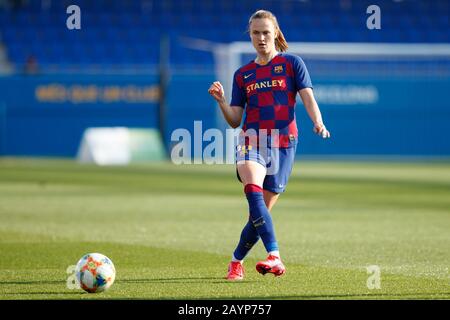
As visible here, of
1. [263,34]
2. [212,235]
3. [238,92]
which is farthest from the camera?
[212,235]

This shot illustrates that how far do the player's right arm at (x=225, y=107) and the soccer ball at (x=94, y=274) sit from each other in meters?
1.65

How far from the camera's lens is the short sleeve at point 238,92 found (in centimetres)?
834

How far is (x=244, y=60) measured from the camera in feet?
116

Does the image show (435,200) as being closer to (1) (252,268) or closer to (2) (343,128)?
(1) (252,268)

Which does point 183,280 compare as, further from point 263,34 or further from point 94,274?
point 263,34

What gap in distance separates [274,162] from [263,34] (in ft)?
3.32

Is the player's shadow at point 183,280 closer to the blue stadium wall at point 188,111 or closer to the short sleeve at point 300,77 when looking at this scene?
the short sleeve at point 300,77

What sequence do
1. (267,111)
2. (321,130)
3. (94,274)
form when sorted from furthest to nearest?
1. (267,111)
2. (321,130)
3. (94,274)

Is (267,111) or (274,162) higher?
(267,111)

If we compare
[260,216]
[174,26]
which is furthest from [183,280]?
[174,26]

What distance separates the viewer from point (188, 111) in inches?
1393

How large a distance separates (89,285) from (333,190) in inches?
532

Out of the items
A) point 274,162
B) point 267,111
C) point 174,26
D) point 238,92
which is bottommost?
point 274,162
